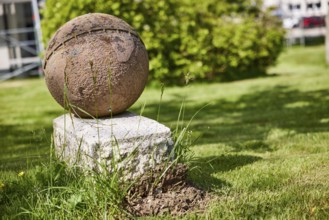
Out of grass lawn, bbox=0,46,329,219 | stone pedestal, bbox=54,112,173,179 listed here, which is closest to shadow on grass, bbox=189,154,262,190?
grass lawn, bbox=0,46,329,219

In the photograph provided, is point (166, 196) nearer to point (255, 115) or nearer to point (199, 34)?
point (255, 115)

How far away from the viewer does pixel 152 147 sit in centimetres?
404

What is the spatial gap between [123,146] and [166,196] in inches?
20.3

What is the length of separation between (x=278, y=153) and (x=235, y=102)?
4.37 meters

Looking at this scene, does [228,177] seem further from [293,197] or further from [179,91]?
[179,91]

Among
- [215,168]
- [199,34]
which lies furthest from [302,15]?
[215,168]

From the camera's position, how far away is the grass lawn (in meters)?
3.91

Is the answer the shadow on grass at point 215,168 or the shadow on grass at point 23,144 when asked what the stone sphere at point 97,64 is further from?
the shadow on grass at point 215,168

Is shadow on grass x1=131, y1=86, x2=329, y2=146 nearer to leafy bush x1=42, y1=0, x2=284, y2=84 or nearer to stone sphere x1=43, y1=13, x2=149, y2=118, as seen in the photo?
leafy bush x1=42, y1=0, x2=284, y2=84

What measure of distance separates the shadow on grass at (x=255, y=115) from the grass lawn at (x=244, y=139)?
2cm

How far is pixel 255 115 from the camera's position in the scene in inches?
342

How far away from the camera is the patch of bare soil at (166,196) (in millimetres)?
3775

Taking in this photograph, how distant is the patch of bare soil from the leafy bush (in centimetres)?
805

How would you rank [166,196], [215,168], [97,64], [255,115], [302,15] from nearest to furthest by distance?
1. [166,196]
2. [97,64]
3. [215,168]
4. [255,115]
5. [302,15]
